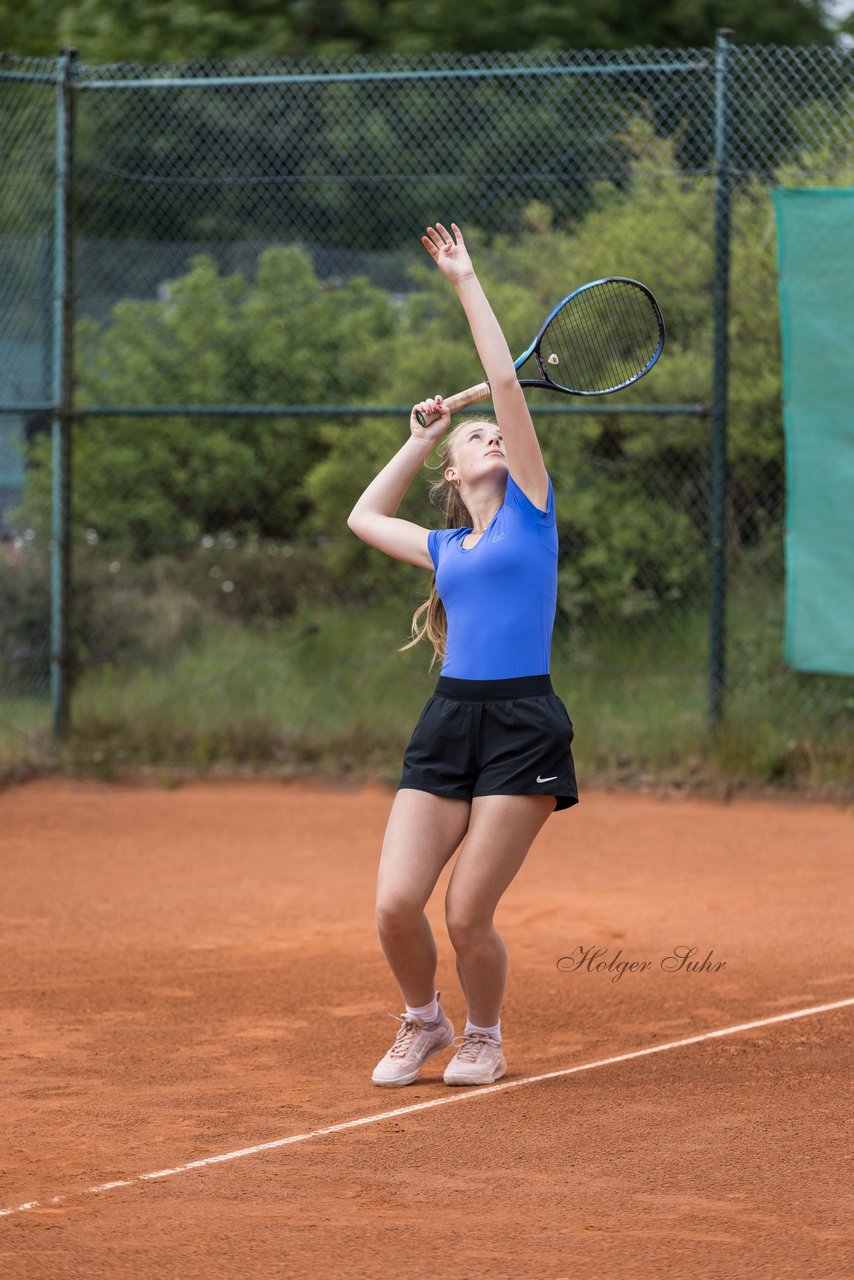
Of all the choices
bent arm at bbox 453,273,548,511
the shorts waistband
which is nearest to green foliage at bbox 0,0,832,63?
bent arm at bbox 453,273,548,511

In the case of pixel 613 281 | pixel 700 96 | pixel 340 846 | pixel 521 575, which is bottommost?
pixel 340 846

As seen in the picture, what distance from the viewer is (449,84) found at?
1187 cm

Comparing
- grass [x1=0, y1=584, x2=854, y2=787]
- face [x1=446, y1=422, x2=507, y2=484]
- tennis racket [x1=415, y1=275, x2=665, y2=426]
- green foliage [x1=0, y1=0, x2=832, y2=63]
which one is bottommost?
grass [x1=0, y1=584, x2=854, y2=787]

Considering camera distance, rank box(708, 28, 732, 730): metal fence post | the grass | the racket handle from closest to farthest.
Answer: the racket handle < box(708, 28, 732, 730): metal fence post < the grass

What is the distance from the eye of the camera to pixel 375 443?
9703 millimetres

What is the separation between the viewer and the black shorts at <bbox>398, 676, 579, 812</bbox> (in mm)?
4070

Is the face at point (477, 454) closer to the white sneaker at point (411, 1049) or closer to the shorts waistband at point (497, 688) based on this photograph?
the shorts waistband at point (497, 688)

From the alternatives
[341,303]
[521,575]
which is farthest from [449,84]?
[521,575]

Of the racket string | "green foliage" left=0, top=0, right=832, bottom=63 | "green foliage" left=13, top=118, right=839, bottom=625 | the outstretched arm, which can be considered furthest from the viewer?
"green foliage" left=0, top=0, right=832, bottom=63

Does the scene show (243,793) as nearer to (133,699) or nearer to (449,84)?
(133,699)

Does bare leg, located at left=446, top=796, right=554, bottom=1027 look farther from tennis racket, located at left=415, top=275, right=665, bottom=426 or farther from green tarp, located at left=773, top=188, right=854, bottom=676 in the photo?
green tarp, located at left=773, top=188, right=854, bottom=676

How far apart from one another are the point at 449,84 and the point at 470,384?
3.83 meters

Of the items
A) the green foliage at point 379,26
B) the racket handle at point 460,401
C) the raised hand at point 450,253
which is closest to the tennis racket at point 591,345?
the racket handle at point 460,401

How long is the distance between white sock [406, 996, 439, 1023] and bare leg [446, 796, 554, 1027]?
7.4 inches
